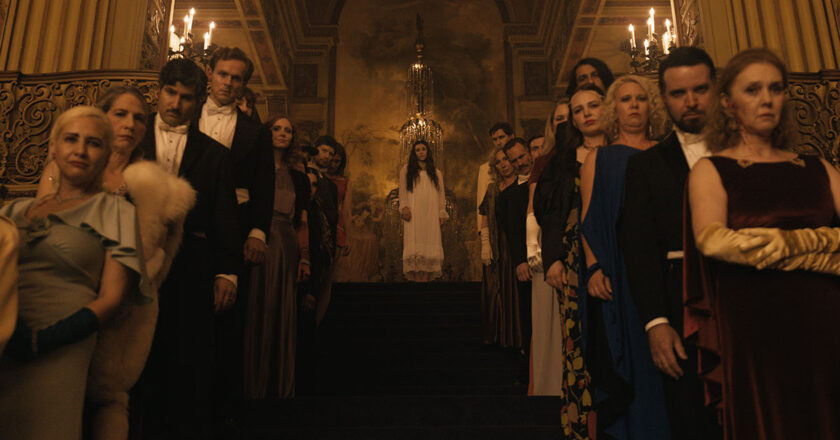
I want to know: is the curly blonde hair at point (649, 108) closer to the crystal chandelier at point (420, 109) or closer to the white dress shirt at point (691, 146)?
the white dress shirt at point (691, 146)

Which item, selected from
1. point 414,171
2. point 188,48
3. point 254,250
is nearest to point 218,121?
point 254,250

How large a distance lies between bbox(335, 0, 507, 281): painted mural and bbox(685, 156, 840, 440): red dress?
→ 1084 cm

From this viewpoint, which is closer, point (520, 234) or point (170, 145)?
point (170, 145)

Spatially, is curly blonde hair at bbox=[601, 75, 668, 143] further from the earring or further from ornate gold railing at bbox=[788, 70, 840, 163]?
ornate gold railing at bbox=[788, 70, 840, 163]

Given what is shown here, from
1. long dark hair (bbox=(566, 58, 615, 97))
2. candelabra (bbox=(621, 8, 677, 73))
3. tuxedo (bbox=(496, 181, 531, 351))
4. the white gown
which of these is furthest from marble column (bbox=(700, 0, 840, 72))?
the white gown

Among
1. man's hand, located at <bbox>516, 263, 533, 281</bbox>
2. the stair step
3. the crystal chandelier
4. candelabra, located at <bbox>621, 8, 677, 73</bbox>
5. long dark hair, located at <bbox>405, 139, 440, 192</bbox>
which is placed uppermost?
the crystal chandelier

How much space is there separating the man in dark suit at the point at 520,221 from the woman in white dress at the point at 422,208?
4.27 metres

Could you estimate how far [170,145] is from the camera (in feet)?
10.0

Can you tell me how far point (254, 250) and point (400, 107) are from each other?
1129 centimetres

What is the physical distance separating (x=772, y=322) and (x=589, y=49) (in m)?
11.4

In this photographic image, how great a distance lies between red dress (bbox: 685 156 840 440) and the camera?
1740mm

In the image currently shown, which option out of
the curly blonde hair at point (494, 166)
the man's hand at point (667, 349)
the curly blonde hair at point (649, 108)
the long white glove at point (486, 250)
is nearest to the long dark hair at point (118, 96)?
the curly blonde hair at point (649, 108)

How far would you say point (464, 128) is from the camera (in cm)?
1403

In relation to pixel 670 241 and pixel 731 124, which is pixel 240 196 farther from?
pixel 731 124
